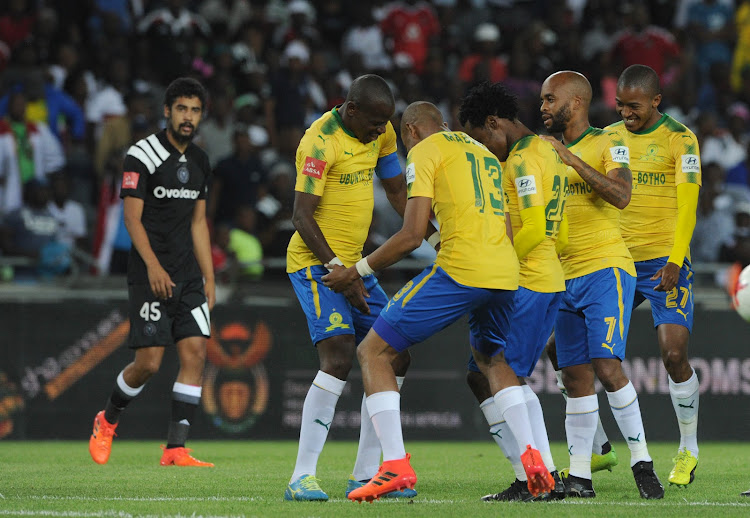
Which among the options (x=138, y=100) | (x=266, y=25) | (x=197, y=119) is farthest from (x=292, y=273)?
(x=266, y=25)

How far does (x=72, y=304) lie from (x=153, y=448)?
79.7 inches

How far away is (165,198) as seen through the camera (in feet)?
31.3

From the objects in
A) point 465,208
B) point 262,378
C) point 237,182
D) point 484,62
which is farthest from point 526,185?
point 484,62

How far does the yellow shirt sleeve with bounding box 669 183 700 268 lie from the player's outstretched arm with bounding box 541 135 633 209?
824mm

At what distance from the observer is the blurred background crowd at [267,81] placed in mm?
14438

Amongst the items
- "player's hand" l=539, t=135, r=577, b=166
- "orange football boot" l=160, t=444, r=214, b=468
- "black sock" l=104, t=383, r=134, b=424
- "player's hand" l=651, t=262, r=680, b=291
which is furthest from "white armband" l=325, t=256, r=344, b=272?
"black sock" l=104, t=383, r=134, b=424

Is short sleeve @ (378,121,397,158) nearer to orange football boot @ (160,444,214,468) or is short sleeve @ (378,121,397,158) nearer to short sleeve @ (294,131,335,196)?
short sleeve @ (294,131,335,196)

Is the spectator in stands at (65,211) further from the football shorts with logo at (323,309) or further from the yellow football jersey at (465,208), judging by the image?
the yellow football jersey at (465,208)

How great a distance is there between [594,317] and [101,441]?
4.27 m

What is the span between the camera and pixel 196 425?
12547mm

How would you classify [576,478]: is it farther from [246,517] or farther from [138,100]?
[138,100]

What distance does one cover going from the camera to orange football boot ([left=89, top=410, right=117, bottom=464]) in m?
9.36

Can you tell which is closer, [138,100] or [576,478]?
[576,478]

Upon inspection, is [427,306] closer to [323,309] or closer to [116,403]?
[323,309]
